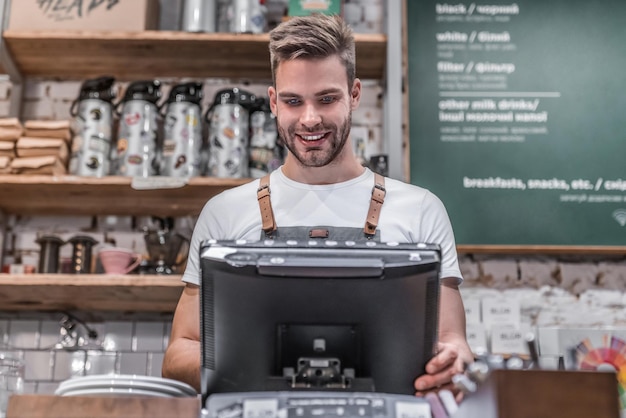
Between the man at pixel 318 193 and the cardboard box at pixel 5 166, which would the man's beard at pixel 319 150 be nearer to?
the man at pixel 318 193

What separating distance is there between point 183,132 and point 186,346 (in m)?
1.20

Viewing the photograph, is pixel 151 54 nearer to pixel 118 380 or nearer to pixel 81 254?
pixel 81 254

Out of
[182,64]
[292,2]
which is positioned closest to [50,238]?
[182,64]

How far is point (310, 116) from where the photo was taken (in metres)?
1.97

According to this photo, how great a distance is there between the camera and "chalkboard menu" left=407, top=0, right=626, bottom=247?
290 centimetres

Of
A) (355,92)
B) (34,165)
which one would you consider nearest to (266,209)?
(355,92)

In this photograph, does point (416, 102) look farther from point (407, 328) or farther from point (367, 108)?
point (407, 328)

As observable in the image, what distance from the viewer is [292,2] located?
2965mm

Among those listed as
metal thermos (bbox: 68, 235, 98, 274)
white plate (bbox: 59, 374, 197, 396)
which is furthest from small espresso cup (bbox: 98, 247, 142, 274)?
white plate (bbox: 59, 374, 197, 396)

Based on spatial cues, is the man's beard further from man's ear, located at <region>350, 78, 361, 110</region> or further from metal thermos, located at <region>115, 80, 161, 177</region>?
metal thermos, located at <region>115, 80, 161, 177</region>

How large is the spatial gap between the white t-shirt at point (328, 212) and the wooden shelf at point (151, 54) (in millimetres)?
907

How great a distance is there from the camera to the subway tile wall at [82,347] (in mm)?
2910

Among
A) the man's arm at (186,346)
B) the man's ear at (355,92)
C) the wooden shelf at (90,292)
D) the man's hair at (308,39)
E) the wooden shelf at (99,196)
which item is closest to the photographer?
the man's arm at (186,346)

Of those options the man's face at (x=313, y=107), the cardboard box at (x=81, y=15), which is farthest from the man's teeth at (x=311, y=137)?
the cardboard box at (x=81, y=15)
